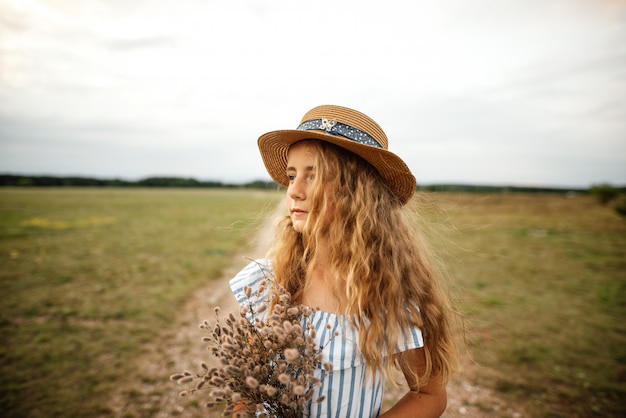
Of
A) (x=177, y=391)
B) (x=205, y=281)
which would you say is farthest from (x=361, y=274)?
(x=205, y=281)

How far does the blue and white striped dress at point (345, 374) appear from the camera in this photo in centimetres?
161

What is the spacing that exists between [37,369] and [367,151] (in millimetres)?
6212

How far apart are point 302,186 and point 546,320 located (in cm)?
797

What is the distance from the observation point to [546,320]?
6617 mm

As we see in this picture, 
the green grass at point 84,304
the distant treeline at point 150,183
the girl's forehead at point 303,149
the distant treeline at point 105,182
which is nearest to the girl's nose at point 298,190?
the girl's forehead at point 303,149

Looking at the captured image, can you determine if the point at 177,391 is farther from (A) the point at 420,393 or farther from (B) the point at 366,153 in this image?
(B) the point at 366,153

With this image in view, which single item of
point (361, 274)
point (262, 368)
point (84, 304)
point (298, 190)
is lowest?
point (84, 304)

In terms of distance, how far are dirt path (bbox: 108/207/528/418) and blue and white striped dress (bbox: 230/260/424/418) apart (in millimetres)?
1158

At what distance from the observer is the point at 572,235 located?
1747 cm

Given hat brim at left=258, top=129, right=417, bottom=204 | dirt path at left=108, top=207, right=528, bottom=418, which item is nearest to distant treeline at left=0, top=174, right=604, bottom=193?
dirt path at left=108, top=207, right=528, bottom=418

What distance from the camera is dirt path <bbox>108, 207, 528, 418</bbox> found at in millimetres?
3725

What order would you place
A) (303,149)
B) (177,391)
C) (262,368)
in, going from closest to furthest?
(262,368) < (303,149) < (177,391)

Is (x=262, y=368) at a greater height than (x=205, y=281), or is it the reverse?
(x=262, y=368)

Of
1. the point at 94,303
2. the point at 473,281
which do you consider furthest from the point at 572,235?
the point at 94,303
